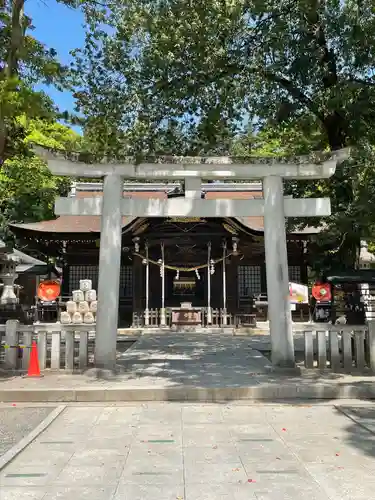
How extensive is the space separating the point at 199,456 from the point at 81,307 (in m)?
16.6

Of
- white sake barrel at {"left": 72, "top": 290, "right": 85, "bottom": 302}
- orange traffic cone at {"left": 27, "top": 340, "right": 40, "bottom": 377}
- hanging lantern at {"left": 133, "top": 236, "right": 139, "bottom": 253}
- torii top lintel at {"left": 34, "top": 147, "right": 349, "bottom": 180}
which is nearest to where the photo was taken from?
orange traffic cone at {"left": 27, "top": 340, "right": 40, "bottom": 377}

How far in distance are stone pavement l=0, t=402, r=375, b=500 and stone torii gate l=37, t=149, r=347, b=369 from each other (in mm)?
2658

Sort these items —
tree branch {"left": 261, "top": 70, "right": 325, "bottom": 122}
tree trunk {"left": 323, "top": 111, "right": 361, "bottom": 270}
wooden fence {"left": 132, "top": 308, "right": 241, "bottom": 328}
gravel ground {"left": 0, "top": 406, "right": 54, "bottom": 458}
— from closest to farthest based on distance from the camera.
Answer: gravel ground {"left": 0, "top": 406, "right": 54, "bottom": 458} → tree trunk {"left": 323, "top": 111, "right": 361, "bottom": 270} → tree branch {"left": 261, "top": 70, "right": 325, "bottom": 122} → wooden fence {"left": 132, "top": 308, "right": 241, "bottom": 328}

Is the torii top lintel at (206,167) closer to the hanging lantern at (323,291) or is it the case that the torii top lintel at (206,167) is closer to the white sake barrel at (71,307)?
the hanging lantern at (323,291)

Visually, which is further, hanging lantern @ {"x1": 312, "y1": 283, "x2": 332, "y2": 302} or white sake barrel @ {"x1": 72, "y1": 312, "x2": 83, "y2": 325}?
white sake barrel @ {"x1": 72, "y1": 312, "x2": 83, "y2": 325}

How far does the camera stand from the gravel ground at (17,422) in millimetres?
5473

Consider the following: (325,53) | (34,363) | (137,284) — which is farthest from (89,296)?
(325,53)

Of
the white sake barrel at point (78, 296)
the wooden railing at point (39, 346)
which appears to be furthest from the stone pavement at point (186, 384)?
the white sake barrel at point (78, 296)

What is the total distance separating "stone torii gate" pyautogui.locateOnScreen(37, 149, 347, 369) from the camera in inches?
377

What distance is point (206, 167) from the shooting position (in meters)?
10.1

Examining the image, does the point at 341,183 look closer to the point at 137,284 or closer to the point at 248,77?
the point at 248,77

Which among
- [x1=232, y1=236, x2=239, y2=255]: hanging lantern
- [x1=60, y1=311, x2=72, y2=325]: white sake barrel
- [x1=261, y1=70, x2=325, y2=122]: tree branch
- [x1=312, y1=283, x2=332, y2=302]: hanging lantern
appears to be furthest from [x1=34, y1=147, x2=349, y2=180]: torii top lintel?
[x1=60, y1=311, x2=72, y2=325]: white sake barrel

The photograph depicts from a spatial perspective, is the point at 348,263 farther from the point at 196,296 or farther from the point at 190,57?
the point at 196,296

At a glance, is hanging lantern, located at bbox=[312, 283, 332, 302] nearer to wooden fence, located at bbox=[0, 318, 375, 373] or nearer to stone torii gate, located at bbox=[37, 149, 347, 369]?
wooden fence, located at bbox=[0, 318, 375, 373]
